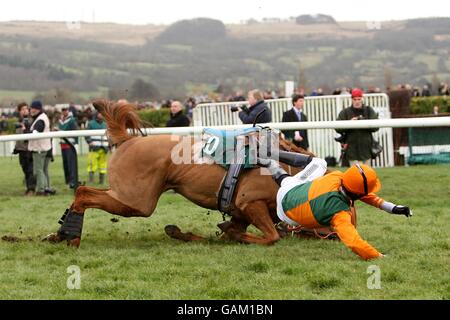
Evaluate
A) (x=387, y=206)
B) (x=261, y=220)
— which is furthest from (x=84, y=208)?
(x=387, y=206)

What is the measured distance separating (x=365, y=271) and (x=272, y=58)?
60.5 metres

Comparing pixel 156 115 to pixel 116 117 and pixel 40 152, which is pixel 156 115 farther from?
pixel 116 117

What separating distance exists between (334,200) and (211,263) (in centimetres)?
115

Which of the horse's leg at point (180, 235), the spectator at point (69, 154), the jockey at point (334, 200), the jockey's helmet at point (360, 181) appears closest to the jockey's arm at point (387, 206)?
the jockey at point (334, 200)

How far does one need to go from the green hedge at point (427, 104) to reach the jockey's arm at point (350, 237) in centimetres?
1711

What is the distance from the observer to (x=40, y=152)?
13500 millimetres

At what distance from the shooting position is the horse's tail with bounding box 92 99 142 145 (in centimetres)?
779

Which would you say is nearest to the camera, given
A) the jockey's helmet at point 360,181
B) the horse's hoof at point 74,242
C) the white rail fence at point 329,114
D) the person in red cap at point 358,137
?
the jockey's helmet at point 360,181

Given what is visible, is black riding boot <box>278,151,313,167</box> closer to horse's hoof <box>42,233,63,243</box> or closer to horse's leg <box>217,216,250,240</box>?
horse's leg <box>217,216,250,240</box>

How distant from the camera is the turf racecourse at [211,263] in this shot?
566 centimetres

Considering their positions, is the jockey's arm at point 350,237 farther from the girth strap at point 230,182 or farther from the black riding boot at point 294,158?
the girth strap at point 230,182

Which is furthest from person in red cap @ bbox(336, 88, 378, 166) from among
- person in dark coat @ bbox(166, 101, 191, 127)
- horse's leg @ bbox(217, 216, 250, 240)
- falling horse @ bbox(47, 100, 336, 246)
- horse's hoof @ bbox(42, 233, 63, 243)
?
horse's hoof @ bbox(42, 233, 63, 243)

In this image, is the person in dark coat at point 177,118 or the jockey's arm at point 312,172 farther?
the person in dark coat at point 177,118

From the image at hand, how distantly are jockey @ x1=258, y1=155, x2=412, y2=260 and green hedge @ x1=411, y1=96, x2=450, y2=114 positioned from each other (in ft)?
54.7
